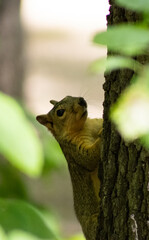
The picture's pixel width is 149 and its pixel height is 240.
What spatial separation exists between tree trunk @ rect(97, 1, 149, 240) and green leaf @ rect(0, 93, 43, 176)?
0.82 m

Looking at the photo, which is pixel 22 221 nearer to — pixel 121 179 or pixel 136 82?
pixel 136 82

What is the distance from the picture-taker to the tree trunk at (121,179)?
154cm

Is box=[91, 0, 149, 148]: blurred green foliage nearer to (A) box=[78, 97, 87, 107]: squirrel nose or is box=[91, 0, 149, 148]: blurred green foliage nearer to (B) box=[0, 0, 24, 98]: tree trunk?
(A) box=[78, 97, 87, 107]: squirrel nose

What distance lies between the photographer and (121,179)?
1.65 m

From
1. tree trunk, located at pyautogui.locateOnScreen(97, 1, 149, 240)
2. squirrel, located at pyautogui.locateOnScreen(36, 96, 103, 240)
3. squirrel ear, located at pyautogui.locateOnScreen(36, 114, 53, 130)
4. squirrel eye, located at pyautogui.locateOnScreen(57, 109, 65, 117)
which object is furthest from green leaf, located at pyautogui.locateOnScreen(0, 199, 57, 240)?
squirrel ear, located at pyautogui.locateOnScreen(36, 114, 53, 130)

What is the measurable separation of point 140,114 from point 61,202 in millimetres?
6349

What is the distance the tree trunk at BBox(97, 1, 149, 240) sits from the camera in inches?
60.8

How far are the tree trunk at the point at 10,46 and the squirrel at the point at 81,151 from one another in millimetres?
2758

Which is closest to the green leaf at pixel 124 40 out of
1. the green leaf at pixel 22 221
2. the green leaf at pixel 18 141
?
the green leaf at pixel 18 141

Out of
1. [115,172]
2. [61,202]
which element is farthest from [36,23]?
[115,172]

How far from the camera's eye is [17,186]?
9.17 feet

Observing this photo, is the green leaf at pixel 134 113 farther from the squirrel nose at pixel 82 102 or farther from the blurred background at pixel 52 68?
the blurred background at pixel 52 68

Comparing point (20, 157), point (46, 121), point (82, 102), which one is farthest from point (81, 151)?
point (20, 157)

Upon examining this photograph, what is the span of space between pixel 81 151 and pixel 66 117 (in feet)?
0.80
